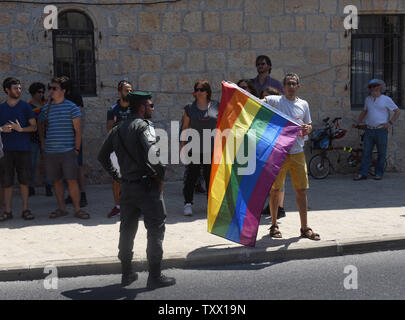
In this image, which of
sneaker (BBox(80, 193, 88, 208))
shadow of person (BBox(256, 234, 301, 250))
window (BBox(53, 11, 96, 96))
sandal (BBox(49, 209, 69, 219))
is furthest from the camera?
window (BBox(53, 11, 96, 96))

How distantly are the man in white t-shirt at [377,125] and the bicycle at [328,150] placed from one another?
25 centimetres

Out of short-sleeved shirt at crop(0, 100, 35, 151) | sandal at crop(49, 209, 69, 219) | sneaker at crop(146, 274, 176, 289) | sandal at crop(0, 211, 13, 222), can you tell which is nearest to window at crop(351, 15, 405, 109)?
sandal at crop(49, 209, 69, 219)

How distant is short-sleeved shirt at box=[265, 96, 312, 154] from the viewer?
267 inches

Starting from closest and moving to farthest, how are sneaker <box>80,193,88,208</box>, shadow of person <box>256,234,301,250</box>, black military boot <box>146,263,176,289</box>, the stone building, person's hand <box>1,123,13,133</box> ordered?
black military boot <box>146,263,176,289</box>, shadow of person <box>256,234,301,250</box>, person's hand <box>1,123,13,133</box>, sneaker <box>80,193,88,208</box>, the stone building

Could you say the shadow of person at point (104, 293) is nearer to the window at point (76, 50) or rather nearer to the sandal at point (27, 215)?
the sandal at point (27, 215)

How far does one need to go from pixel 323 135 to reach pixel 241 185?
17.1 ft

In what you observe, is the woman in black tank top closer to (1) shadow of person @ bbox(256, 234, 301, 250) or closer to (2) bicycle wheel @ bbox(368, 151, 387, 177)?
(1) shadow of person @ bbox(256, 234, 301, 250)

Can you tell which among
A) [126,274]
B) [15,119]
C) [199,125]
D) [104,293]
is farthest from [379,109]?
[104,293]

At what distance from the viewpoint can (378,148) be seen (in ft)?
36.8

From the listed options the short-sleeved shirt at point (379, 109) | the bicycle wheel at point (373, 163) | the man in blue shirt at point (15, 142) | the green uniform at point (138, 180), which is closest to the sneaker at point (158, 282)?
the green uniform at point (138, 180)

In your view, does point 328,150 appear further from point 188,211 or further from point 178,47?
point 188,211

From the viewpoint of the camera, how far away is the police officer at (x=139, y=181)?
5227 millimetres
